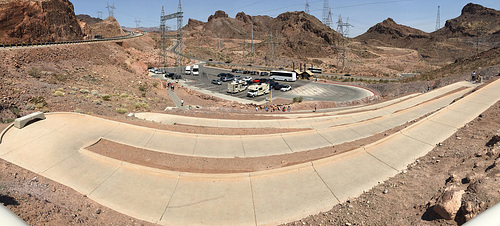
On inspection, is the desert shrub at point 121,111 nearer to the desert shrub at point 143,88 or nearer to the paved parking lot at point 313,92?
the desert shrub at point 143,88

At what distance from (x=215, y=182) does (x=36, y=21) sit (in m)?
65.6

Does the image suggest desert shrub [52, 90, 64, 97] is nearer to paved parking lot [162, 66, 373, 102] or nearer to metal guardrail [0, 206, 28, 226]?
metal guardrail [0, 206, 28, 226]

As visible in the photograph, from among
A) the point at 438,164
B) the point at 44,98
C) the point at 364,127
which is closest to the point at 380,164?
the point at 438,164

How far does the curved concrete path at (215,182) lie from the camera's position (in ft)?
32.3

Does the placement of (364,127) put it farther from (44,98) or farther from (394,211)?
(44,98)

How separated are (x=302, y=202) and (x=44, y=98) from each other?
2787 cm

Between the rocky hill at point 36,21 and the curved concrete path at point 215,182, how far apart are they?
47.4 metres

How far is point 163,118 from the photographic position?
79.6 feet

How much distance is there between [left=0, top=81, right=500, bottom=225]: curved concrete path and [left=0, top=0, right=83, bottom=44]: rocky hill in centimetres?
4739

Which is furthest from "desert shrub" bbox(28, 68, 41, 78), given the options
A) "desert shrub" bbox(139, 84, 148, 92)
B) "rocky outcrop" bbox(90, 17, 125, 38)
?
"rocky outcrop" bbox(90, 17, 125, 38)

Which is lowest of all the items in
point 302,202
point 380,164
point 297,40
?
point 302,202

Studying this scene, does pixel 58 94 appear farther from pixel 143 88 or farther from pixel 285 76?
pixel 285 76

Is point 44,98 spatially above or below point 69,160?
above

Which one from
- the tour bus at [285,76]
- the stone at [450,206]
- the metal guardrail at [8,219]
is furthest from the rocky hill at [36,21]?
the stone at [450,206]
